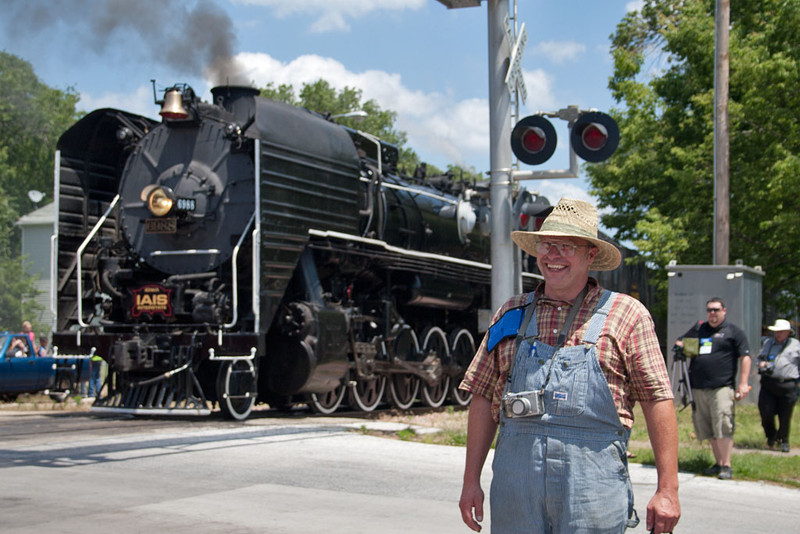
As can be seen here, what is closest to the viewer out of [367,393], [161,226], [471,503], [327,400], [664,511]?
[664,511]

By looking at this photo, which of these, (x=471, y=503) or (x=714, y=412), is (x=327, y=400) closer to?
(x=714, y=412)

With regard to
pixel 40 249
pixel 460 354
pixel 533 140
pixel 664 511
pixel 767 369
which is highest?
pixel 40 249

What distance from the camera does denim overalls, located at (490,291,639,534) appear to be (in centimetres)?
330

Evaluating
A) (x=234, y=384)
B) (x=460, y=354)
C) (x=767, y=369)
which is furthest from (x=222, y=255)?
(x=767, y=369)

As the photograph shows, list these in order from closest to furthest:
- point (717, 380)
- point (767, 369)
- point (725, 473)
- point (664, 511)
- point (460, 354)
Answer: point (664, 511) → point (725, 473) → point (717, 380) → point (767, 369) → point (460, 354)

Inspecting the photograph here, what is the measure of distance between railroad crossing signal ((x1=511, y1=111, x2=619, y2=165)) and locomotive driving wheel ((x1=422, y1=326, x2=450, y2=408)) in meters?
6.47

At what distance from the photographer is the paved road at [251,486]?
6266 mm

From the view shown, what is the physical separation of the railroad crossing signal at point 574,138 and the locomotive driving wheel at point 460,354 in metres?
7.38

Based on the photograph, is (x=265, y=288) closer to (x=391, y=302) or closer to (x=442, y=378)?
(x=391, y=302)

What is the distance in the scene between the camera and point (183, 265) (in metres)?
13.0

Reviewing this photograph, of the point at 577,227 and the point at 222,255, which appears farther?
the point at 222,255

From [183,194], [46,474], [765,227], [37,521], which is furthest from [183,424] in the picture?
[765,227]

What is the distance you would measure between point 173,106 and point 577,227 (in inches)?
395

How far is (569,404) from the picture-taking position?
11.0 feet
